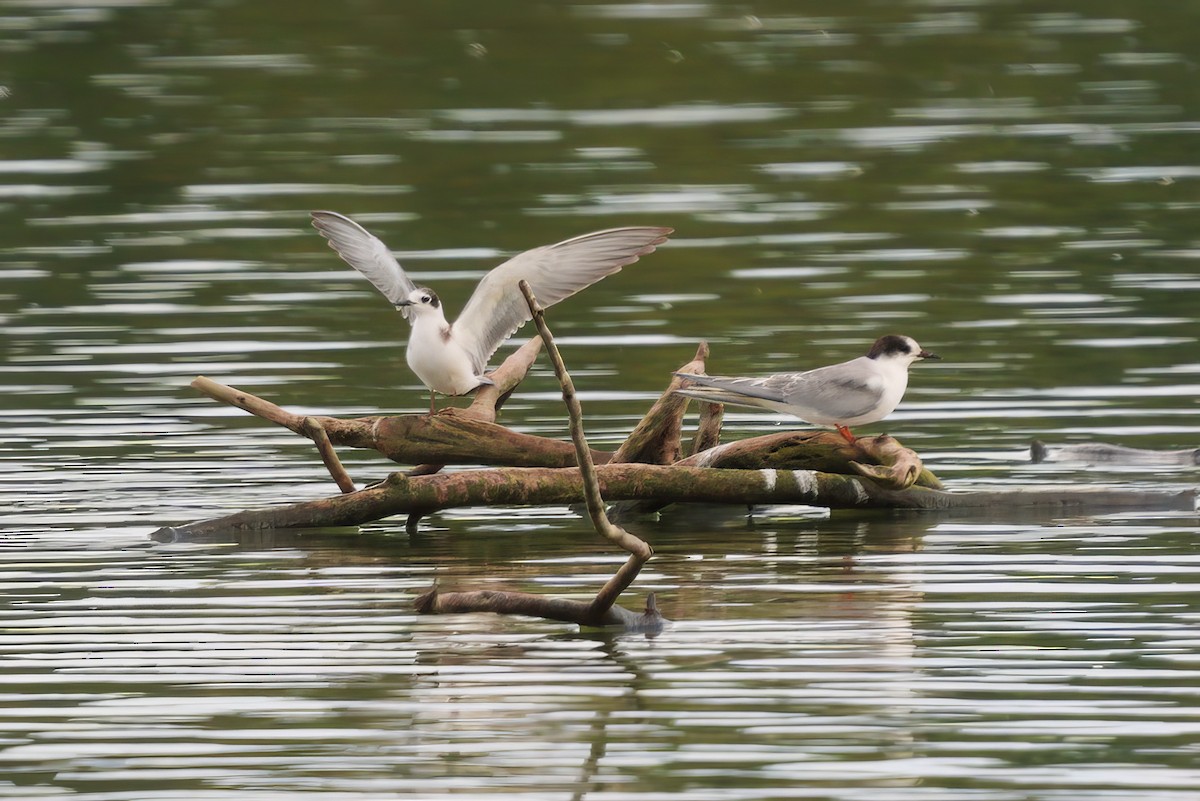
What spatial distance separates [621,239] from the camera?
10328 millimetres

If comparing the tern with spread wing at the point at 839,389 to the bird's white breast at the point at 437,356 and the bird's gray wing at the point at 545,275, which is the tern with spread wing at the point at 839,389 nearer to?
the bird's gray wing at the point at 545,275

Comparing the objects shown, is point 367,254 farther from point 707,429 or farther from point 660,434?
point 707,429

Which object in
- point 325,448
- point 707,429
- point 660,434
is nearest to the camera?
point 325,448

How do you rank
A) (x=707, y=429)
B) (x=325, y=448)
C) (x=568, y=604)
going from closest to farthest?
(x=568, y=604) → (x=325, y=448) → (x=707, y=429)

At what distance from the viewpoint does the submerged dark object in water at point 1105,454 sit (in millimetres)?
11289

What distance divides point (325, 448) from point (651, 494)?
1.50 m

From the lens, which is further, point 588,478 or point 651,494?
point 651,494

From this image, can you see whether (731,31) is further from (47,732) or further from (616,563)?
(47,732)

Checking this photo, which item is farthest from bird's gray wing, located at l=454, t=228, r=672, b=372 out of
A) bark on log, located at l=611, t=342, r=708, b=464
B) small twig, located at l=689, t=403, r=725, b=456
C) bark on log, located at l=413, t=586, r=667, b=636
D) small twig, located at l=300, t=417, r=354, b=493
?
bark on log, located at l=413, t=586, r=667, b=636

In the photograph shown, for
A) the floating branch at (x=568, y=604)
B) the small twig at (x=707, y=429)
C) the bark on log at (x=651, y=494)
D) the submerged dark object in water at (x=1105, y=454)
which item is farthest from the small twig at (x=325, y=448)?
the submerged dark object in water at (x=1105, y=454)

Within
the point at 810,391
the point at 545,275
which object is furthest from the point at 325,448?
the point at 810,391

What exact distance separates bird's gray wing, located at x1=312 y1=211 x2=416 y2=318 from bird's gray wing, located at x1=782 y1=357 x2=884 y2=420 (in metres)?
1.83

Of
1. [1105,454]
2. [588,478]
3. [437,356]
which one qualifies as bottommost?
[1105,454]

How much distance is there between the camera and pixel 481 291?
10.2 m
